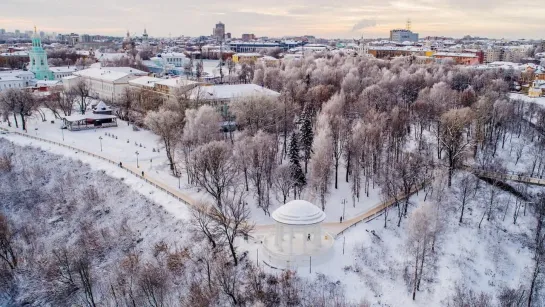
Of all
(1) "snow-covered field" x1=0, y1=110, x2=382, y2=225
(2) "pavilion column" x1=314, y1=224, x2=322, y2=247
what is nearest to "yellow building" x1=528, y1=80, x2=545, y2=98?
(1) "snow-covered field" x1=0, y1=110, x2=382, y2=225

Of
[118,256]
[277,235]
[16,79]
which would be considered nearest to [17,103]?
[16,79]

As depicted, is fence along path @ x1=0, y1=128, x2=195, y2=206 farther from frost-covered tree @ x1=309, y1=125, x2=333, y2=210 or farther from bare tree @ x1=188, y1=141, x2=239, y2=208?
frost-covered tree @ x1=309, y1=125, x2=333, y2=210

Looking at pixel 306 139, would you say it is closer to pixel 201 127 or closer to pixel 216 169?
pixel 216 169

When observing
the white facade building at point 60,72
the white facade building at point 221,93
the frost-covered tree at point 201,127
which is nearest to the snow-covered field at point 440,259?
the frost-covered tree at point 201,127

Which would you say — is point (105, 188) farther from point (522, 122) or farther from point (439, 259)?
point (522, 122)

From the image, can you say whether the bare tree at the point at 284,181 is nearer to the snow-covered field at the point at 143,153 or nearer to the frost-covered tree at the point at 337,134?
the snow-covered field at the point at 143,153

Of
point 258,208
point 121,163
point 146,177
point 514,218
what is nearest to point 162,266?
point 258,208
